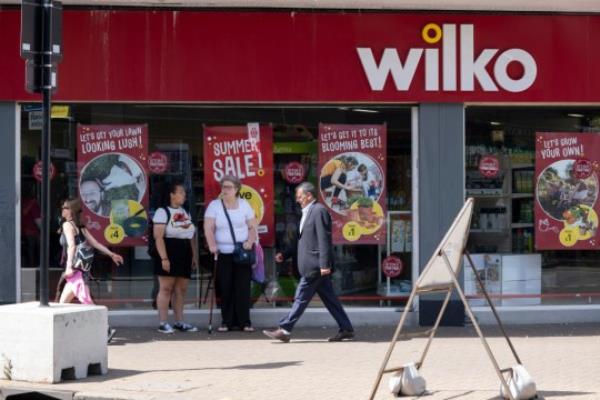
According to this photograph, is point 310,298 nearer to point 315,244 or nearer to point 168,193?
point 315,244

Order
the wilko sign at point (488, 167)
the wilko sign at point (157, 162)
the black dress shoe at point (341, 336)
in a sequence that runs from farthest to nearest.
Result: 1. the wilko sign at point (488, 167)
2. the wilko sign at point (157, 162)
3. the black dress shoe at point (341, 336)

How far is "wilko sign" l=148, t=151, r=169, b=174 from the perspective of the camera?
13.6 m

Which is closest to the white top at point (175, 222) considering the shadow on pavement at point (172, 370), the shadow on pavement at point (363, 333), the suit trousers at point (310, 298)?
the shadow on pavement at point (363, 333)

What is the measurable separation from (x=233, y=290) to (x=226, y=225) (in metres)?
0.83

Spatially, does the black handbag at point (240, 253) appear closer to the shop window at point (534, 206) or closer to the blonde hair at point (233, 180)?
the blonde hair at point (233, 180)

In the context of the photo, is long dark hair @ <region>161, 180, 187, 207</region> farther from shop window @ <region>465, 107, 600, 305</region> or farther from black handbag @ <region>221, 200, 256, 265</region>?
shop window @ <region>465, 107, 600, 305</region>

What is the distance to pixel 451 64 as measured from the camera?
527 inches

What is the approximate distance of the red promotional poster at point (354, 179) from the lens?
1368cm

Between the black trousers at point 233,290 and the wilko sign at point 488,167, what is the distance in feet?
11.0

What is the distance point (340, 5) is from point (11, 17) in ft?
13.5

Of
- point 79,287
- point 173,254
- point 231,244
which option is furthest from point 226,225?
point 79,287

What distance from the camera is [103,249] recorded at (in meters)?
12.2

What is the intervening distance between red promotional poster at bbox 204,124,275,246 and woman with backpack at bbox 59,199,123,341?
2059 mm

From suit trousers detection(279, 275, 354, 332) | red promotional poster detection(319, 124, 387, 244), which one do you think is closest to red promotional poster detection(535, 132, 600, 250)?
red promotional poster detection(319, 124, 387, 244)
